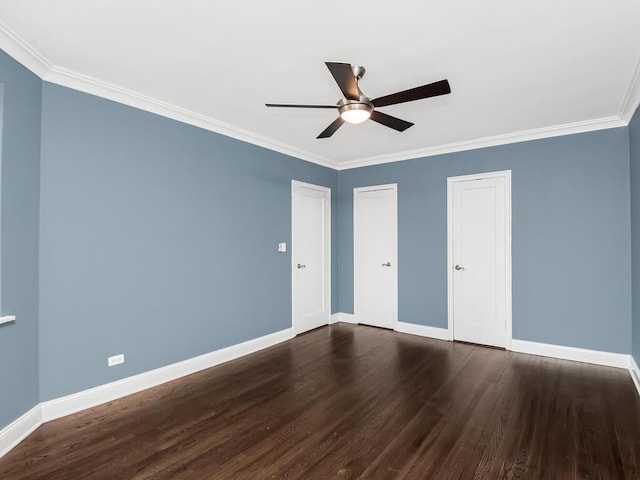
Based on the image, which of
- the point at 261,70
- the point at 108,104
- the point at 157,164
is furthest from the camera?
the point at 157,164

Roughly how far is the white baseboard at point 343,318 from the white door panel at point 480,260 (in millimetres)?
1652

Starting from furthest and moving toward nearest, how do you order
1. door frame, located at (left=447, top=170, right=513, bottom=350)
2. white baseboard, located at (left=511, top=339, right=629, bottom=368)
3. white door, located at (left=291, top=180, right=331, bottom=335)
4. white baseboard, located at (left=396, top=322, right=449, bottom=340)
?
white door, located at (left=291, top=180, right=331, bottom=335) → white baseboard, located at (left=396, top=322, right=449, bottom=340) → door frame, located at (left=447, top=170, right=513, bottom=350) → white baseboard, located at (left=511, top=339, right=629, bottom=368)

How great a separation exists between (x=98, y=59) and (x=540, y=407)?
442cm

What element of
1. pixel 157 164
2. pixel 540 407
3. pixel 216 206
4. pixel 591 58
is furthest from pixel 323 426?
pixel 591 58

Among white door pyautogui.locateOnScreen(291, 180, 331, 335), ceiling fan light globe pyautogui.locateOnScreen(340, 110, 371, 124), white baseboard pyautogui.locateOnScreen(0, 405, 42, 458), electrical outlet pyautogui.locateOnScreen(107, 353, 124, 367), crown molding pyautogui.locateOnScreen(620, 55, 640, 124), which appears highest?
crown molding pyautogui.locateOnScreen(620, 55, 640, 124)

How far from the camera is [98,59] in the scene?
251 centimetres

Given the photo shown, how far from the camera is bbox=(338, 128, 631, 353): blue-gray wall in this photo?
12.2 feet

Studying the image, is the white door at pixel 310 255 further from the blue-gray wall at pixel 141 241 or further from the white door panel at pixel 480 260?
the white door panel at pixel 480 260

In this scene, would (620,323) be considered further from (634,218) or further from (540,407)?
(540,407)

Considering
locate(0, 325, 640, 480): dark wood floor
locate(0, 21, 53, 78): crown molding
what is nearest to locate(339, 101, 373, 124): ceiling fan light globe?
locate(0, 21, 53, 78): crown molding

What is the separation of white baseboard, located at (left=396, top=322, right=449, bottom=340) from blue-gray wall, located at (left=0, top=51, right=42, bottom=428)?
4252mm

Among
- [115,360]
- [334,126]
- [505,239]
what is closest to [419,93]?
[334,126]

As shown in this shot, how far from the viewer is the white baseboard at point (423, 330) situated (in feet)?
15.6

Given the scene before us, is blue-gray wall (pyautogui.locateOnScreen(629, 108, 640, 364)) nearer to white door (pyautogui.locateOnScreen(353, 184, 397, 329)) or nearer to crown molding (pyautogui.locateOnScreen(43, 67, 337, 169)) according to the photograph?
white door (pyautogui.locateOnScreen(353, 184, 397, 329))
